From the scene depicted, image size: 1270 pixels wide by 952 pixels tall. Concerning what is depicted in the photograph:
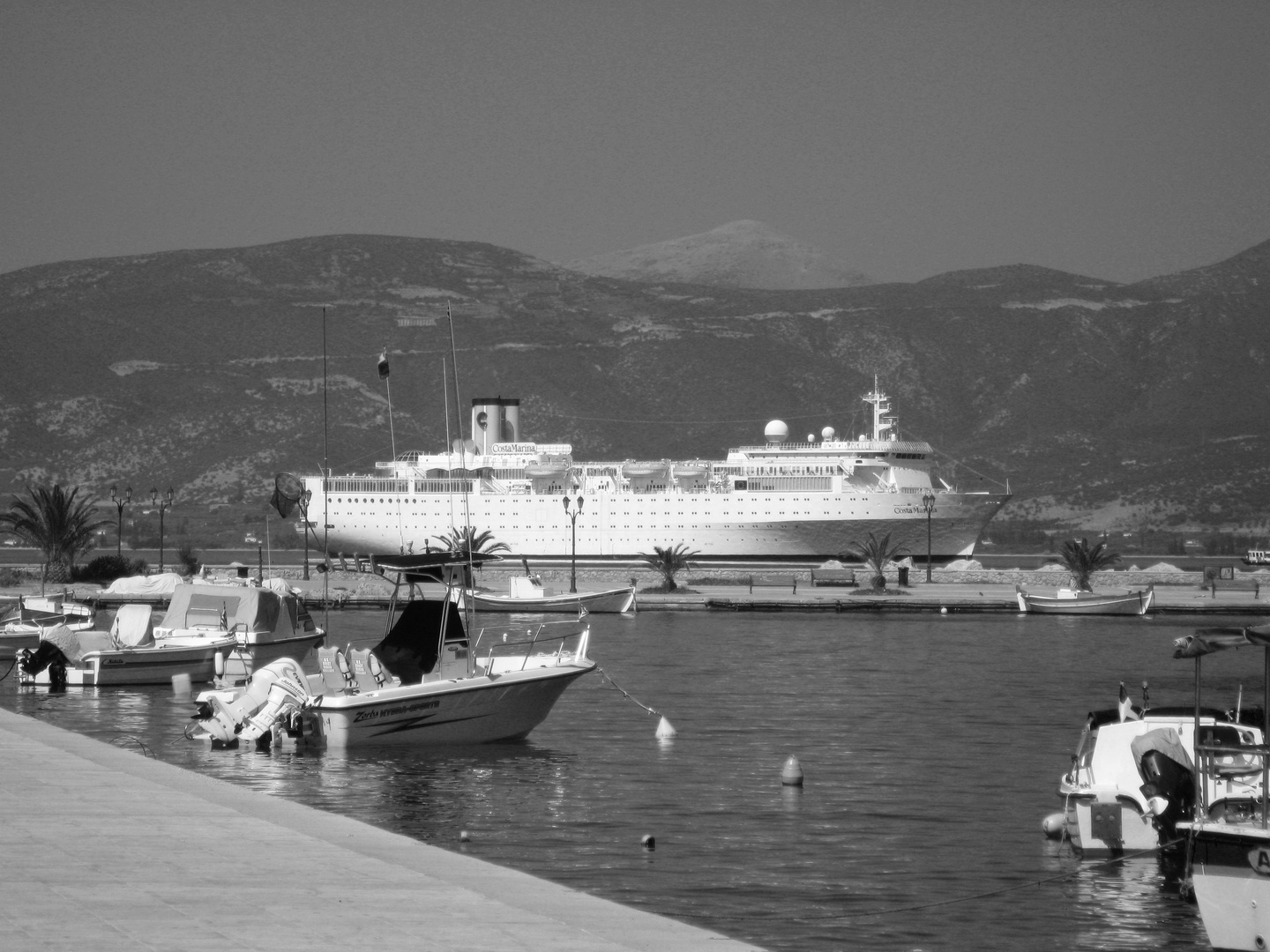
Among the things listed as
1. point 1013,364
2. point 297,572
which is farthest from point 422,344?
point 297,572

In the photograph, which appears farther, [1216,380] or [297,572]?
[1216,380]

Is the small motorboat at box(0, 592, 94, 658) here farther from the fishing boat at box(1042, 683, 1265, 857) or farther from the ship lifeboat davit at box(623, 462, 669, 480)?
the ship lifeboat davit at box(623, 462, 669, 480)

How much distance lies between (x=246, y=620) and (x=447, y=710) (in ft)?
30.7

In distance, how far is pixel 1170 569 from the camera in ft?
248

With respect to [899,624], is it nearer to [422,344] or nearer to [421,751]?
[421,751]

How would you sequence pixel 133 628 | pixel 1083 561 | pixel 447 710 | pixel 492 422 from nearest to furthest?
pixel 447 710, pixel 133 628, pixel 1083 561, pixel 492 422

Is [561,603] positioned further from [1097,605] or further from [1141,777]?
[1141,777]

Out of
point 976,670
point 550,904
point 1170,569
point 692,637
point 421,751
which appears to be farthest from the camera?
point 1170,569

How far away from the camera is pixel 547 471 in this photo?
3649 inches

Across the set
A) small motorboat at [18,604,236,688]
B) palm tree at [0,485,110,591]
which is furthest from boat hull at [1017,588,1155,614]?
small motorboat at [18,604,236,688]

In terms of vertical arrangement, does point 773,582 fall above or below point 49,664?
above

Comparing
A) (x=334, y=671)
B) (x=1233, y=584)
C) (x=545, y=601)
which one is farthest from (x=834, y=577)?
(x=334, y=671)

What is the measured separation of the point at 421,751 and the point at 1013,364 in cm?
18273

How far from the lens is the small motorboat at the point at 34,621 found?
3409 centimetres
